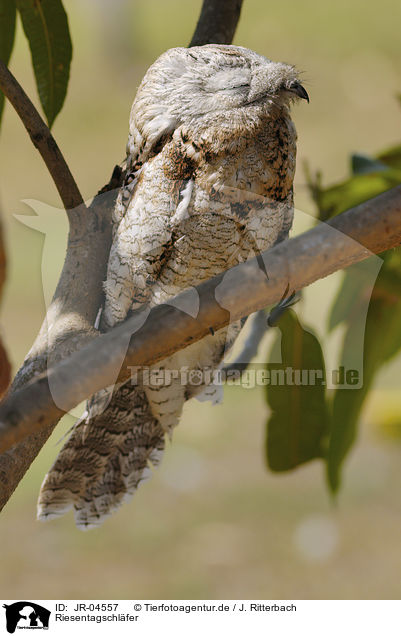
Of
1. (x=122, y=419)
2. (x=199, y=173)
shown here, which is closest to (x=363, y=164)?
(x=199, y=173)

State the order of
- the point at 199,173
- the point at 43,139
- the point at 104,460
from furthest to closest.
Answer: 1. the point at 104,460
2. the point at 199,173
3. the point at 43,139

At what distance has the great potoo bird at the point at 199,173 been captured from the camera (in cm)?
118

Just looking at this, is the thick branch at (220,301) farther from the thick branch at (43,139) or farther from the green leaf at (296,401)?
the green leaf at (296,401)

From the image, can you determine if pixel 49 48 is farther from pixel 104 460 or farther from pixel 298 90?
pixel 104 460

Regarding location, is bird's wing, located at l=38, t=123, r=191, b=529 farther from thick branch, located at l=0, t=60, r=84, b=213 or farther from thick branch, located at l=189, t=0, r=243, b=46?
thick branch, located at l=189, t=0, r=243, b=46

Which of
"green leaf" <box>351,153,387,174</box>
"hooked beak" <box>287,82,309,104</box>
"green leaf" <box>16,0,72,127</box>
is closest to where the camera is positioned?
"hooked beak" <box>287,82,309,104</box>

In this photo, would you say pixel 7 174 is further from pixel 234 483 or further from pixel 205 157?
pixel 205 157

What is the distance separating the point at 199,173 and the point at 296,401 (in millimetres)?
631

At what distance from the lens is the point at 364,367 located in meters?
1.63

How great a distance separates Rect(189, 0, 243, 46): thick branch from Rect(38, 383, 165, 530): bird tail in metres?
0.79

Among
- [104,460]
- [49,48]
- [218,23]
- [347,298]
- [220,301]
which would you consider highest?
[218,23]

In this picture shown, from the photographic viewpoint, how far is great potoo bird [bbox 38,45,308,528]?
1176 millimetres

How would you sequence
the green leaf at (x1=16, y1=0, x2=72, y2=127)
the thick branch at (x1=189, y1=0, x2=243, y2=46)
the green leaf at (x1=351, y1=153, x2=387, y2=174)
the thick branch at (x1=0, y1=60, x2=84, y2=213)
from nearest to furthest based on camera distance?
1. the thick branch at (x1=0, y1=60, x2=84, y2=213)
2. the green leaf at (x1=16, y1=0, x2=72, y2=127)
3. the thick branch at (x1=189, y1=0, x2=243, y2=46)
4. the green leaf at (x1=351, y1=153, x2=387, y2=174)

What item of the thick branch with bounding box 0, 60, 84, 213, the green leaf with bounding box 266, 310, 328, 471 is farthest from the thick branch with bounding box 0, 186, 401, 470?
the green leaf with bounding box 266, 310, 328, 471
